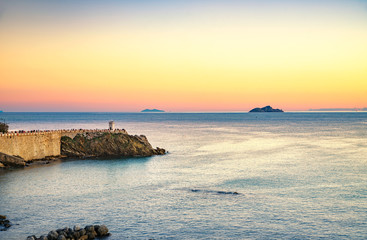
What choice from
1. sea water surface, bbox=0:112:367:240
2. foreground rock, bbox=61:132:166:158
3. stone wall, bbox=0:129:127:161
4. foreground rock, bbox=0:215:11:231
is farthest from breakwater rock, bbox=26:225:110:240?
foreground rock, bbox=61:132:166:158

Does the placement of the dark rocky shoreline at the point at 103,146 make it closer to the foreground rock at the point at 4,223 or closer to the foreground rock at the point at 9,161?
the foreground rock at the point at 9,161

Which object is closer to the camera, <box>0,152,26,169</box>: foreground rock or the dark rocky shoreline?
<box>0,152,26,169</box>: foreground rock

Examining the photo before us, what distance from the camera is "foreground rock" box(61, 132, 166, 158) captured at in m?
74.8

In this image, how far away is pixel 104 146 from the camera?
3002 inches

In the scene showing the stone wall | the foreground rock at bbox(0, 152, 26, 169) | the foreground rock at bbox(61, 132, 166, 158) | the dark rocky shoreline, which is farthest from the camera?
the foreground rock at bbox(61, 132, 166, 158)

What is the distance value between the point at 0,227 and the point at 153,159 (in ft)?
134

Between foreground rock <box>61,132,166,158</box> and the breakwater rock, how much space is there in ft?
151

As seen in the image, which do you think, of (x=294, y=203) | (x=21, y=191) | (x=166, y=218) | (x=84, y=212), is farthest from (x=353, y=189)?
(x=21, y=191)


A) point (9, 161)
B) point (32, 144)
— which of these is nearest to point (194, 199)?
point (9, 161)

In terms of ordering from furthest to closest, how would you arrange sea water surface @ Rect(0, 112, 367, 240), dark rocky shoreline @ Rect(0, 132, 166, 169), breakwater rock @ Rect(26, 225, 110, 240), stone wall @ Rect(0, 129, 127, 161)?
dark rocky shoreline @ Rect(0, 132, 166, 169) < stone wall @ Rect(0, 129, 127, 161) < sea water surface @ Rect(0, 112, 367, 240) < breakwater rock @ Rect(26, 225, 110, 240)

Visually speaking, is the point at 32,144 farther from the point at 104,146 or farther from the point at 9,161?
the point at 104,146

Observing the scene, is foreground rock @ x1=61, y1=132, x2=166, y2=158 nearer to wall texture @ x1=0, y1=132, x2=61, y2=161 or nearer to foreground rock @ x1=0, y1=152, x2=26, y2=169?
wall texture @ x1=0, y1=132, x2=61, y2=161

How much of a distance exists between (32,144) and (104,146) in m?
14.8

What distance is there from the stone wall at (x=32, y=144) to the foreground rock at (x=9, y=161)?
235 cm
